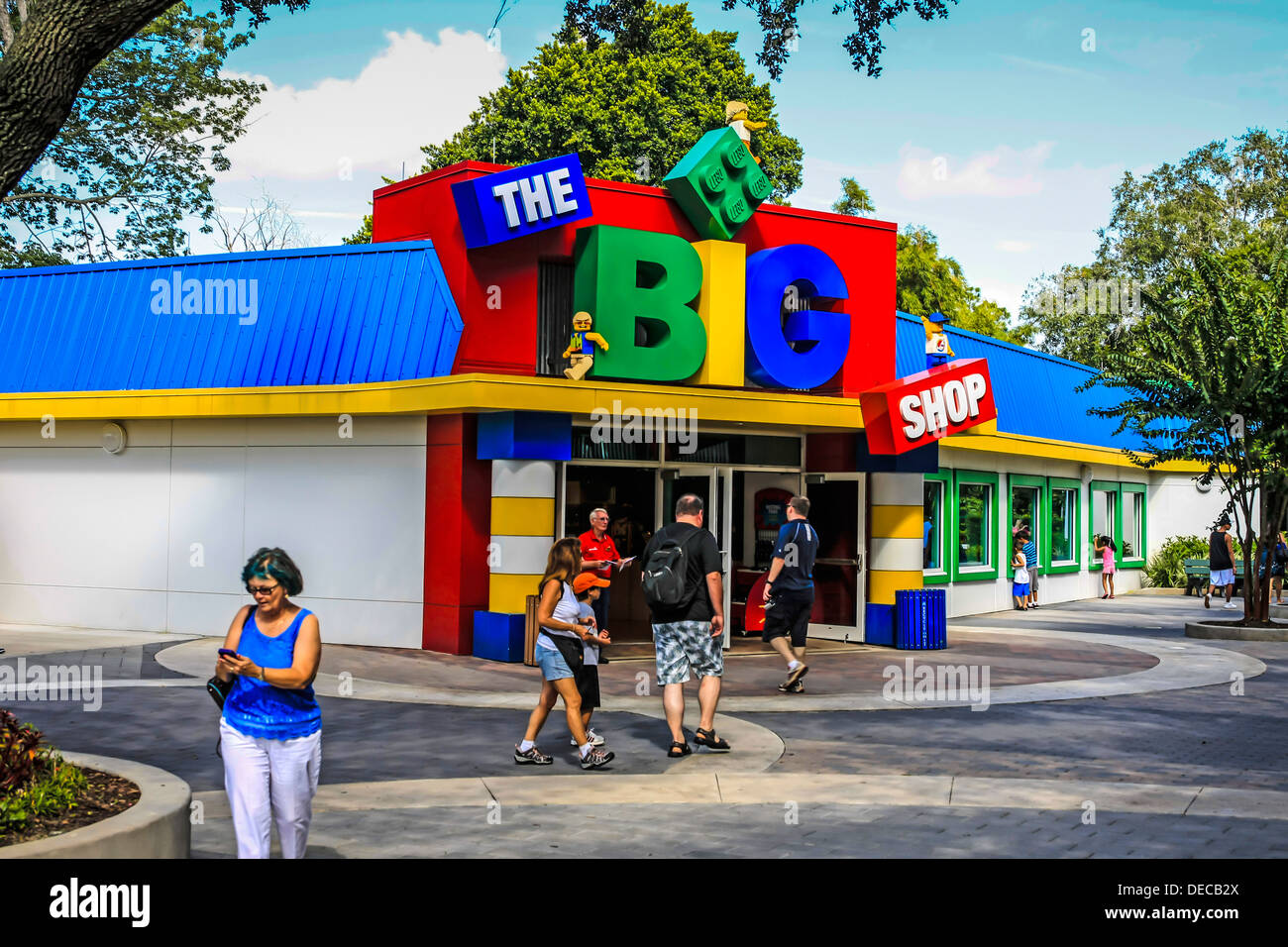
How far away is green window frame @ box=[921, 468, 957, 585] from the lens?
22375 mm

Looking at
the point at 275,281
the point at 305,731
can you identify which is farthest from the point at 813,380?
the point at 305,731

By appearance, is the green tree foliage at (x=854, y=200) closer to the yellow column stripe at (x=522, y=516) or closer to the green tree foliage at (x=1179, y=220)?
the green tree foliage at (x=1179, y=220)

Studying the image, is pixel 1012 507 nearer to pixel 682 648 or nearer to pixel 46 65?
pixel 682 648

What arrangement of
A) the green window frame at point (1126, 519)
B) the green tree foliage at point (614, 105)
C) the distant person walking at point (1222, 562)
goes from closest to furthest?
the distant person walking at point (1222, 562), the green window frame at point (1126, 519), the green tree foliage at point (614, 105)

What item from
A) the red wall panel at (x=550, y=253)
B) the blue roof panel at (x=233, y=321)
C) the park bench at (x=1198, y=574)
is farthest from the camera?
the park bench at (x=1198, y=574)

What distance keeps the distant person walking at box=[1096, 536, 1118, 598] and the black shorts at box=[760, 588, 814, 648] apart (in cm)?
1770

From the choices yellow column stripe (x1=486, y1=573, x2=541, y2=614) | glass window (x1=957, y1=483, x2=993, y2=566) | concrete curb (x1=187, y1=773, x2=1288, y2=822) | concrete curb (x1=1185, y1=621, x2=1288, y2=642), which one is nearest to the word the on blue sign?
yellow column stripe (x1=486, y1=573, x2=541, y2=614)

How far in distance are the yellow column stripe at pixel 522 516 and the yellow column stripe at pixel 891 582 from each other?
519 cm

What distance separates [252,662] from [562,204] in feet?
34.1

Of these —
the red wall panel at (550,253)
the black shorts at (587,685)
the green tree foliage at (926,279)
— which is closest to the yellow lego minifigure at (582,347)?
the red wall panel at (550,253)

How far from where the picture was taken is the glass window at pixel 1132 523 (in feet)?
100

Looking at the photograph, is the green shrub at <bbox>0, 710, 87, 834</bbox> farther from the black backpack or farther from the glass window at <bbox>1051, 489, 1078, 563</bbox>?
the glass window at <bbox>1051, 489, 1078, 563</bbox>

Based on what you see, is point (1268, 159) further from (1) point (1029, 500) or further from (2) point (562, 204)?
(2) point (562, 204)
